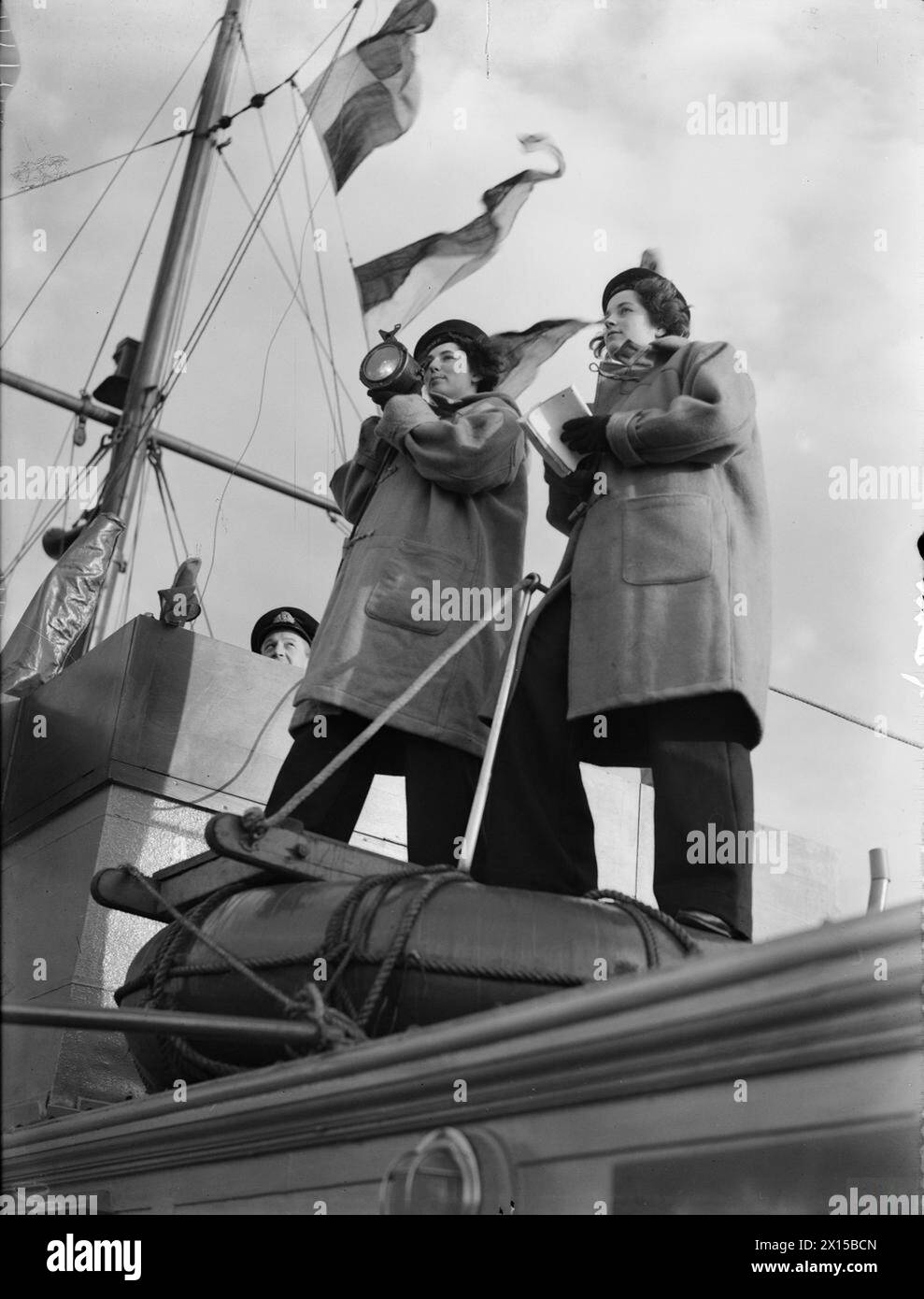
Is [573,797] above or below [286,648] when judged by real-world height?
below

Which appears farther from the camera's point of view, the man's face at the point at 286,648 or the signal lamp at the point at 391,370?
the man's face at the point at 286,648

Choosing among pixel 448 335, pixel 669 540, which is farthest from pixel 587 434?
pixel 448 335

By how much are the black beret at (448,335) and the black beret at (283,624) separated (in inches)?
61.3

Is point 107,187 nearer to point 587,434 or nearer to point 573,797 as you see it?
point 587,434

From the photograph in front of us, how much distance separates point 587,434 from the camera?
11.5 feet

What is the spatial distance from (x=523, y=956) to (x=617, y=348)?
5.55ft

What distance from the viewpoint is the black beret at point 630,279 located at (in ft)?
12.3

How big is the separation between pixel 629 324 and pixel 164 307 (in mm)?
6325

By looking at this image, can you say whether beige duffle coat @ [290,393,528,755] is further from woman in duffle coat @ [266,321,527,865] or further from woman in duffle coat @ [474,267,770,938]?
woman in duffle coat @ [474,267,770,938]

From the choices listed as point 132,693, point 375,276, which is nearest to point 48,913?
point 132,693

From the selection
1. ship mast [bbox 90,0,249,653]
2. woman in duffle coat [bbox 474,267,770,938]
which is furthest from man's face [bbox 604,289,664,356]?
ship mast [bbox 90,0,249,653]

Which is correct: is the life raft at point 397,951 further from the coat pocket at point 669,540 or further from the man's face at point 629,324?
the man's face at point 629,324

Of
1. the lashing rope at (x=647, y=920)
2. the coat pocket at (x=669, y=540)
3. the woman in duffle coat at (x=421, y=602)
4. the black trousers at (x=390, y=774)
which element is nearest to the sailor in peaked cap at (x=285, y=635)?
the woman in duffle coat at (x=421, y=602)

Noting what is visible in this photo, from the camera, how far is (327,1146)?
2.02 metres
